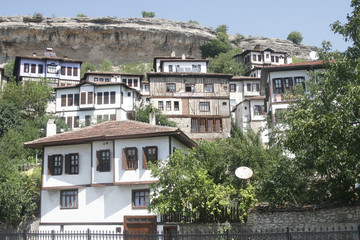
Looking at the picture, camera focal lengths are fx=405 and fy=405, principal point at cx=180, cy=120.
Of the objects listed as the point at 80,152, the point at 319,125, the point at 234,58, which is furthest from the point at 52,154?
the point at 234,58

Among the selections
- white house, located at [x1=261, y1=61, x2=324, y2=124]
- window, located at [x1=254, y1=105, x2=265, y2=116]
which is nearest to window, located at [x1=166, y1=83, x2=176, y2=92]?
window, located at [x1=254, y1=105, x2=265, y2=116]

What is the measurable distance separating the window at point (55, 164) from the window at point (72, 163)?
1.31 ft

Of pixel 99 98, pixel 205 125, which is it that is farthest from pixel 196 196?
pixel 99 98

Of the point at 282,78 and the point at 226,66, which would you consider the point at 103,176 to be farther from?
the point at 226,66

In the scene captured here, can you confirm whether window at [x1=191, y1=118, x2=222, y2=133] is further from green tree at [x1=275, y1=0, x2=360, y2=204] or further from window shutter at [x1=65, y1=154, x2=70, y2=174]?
green tree at [x1=275, y1=0, x2=360, y2=204]

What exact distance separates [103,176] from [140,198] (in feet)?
7.58

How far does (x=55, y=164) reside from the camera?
73.0 ft

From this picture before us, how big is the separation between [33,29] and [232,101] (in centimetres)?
3709

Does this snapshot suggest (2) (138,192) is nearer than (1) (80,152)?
Yes

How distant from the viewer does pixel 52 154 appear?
2234 centimetres

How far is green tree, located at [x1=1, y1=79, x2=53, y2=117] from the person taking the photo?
1757 inches

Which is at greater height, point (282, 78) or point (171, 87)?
point (171, 87)

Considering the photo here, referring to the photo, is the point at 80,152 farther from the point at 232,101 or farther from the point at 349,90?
the point at 232,101

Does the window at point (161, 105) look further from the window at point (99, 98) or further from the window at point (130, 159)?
the window at point (130, 159)
